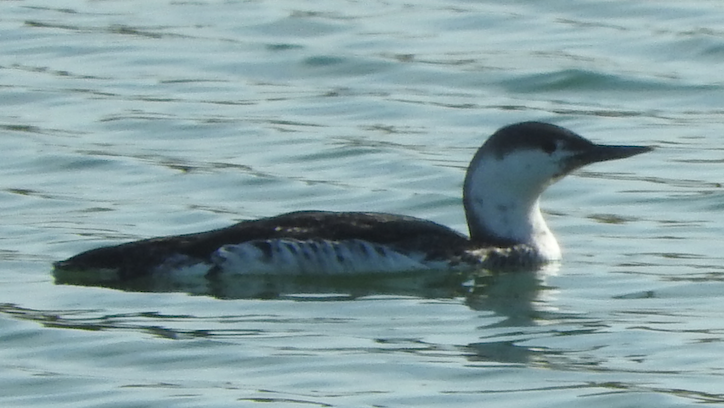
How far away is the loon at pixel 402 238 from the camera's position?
10.3 meters

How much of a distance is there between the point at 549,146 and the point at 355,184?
2000 millimetres

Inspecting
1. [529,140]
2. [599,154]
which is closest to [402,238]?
[529,140]

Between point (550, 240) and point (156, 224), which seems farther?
point (156, 224)

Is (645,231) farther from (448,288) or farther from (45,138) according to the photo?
(45,138)

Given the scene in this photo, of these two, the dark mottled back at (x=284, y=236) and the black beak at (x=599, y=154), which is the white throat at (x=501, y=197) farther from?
the dark mottled back at (x=284, y=236)

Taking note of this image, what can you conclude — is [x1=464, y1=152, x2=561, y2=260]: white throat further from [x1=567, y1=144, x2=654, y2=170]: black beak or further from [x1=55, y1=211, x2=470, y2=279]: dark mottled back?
[x1=55, y1=211, x2=470, y2=279]: dark mottled back

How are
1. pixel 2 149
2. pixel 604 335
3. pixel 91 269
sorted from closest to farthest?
1. pixel 604 335
2. pixel 91 269
3. pixel 2 149

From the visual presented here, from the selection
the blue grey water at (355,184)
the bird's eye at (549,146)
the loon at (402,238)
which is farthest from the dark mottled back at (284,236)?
the bird's eye at (549,146)

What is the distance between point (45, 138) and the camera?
14.2 meters

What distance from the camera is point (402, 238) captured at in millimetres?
10516

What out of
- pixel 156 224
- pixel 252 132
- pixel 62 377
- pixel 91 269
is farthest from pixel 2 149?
pixel 62 377

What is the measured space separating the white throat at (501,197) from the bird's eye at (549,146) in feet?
0.28

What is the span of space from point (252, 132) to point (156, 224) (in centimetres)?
261

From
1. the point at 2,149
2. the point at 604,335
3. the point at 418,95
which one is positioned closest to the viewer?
the point at 604,335
